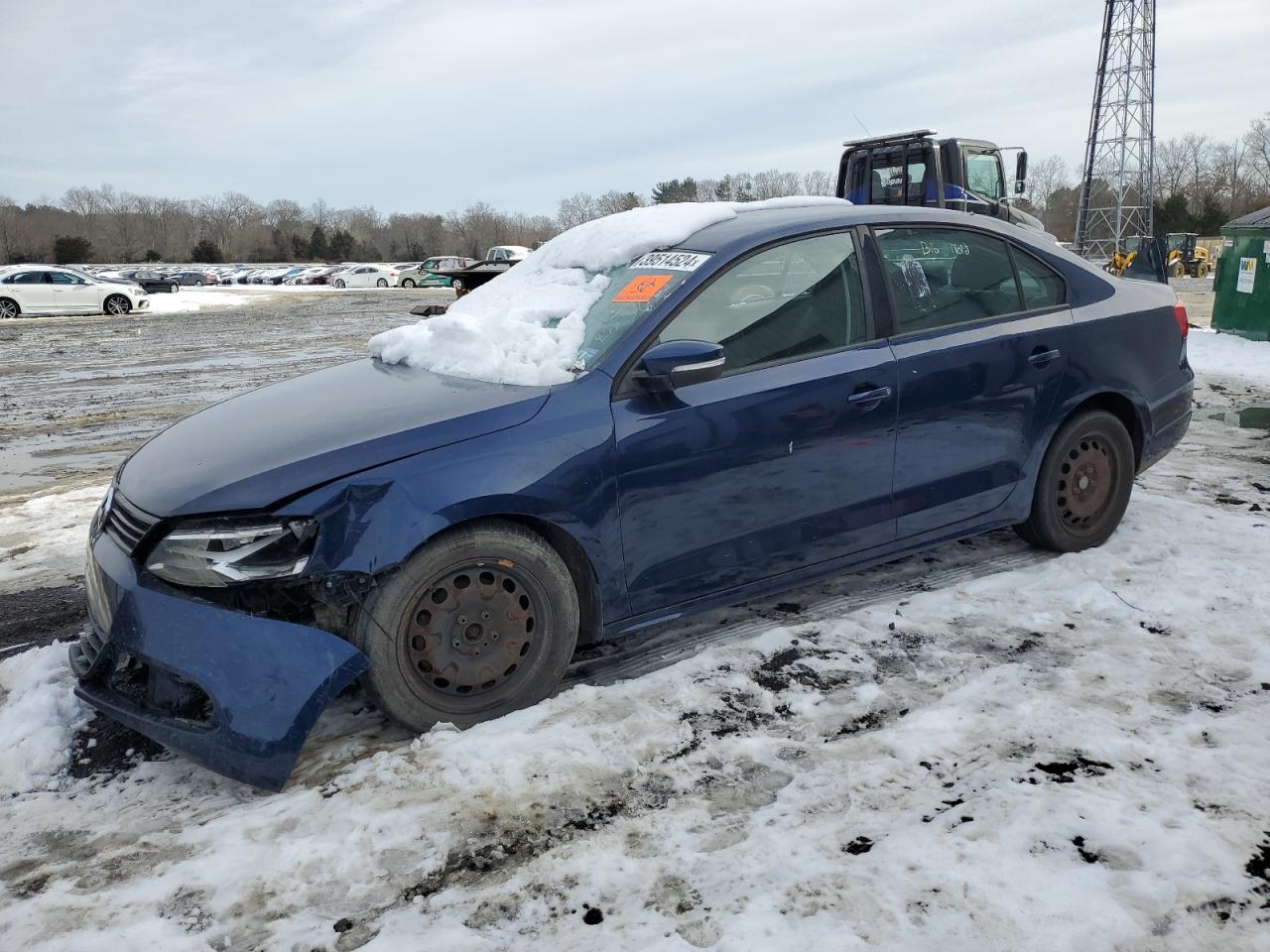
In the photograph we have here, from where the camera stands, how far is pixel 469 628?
3027 mm

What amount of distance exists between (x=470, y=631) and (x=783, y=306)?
5.50ft

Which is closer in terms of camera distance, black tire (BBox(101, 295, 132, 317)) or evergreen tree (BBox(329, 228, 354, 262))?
black tire (BBox(101, 295, 132, 317))

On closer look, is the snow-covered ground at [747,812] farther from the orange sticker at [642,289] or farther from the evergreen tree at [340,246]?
the evergreen tree at [340,246]

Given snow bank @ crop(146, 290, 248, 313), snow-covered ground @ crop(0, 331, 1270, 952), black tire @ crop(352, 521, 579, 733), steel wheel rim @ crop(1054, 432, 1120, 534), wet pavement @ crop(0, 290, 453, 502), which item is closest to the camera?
snow-covered ground @ crop(0, 331, 1270, 952)

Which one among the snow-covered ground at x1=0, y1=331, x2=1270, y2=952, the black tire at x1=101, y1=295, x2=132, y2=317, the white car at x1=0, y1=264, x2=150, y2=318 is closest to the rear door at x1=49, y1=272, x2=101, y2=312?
the white car at x1=0, y1=264, x2=150, y2=318

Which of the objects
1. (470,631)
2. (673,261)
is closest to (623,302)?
(673,261)

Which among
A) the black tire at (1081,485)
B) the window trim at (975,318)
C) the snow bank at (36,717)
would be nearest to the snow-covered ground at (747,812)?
the snow bank at (36,717)

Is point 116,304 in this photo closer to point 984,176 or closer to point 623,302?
point 984,176

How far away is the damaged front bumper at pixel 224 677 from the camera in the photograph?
2662 mm

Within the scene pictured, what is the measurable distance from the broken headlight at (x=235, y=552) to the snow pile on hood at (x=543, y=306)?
0.93m

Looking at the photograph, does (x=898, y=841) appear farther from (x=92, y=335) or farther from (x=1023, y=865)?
(x=92, y=335)

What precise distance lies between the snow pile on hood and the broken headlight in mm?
926

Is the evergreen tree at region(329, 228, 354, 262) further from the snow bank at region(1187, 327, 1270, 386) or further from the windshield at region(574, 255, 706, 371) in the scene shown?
the windshield at region(574, 255, 706, 371)

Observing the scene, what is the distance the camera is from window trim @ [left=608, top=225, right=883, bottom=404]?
3270 mm
